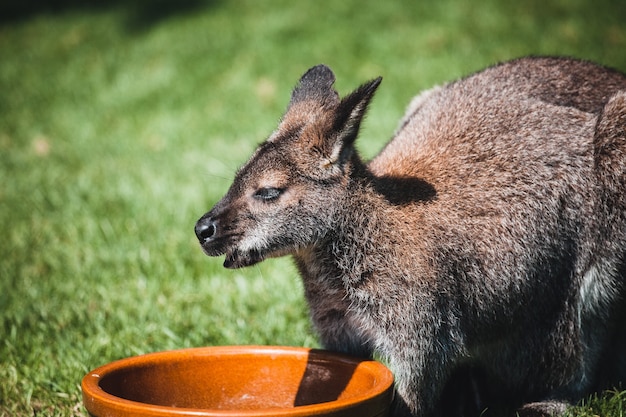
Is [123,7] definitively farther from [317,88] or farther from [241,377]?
[241,377]

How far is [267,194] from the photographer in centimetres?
330

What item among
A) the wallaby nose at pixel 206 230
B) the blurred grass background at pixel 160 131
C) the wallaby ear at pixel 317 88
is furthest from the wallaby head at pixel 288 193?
the blurred grass background at pixel 160 131

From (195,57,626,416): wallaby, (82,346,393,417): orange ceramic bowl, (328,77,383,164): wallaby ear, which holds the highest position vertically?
(328,77,383,164): wallaby ear

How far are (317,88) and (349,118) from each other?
1.63 feet

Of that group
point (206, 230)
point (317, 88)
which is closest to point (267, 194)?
point (206, 230)

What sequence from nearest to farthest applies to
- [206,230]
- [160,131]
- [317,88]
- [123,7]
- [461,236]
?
[206,230] < [461,236] < [317,88] < [160,131] < [123,7]

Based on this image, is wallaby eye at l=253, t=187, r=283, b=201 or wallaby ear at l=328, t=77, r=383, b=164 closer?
wallaby ear at l=328, t=77, r=383, b=164

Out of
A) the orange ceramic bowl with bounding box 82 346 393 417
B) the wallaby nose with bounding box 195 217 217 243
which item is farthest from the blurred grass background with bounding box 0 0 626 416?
the wallaby nose with bounding box 195 217 217 243

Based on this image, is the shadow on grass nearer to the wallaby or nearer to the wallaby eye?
the wallaby

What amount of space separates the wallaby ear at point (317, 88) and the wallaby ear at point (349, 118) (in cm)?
30

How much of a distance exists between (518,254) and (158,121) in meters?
6.45

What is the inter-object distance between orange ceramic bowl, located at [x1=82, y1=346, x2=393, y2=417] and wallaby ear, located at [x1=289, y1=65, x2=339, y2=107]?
114cm

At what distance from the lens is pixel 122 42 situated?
12.1 meters

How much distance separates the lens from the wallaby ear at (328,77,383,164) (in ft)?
10.3
